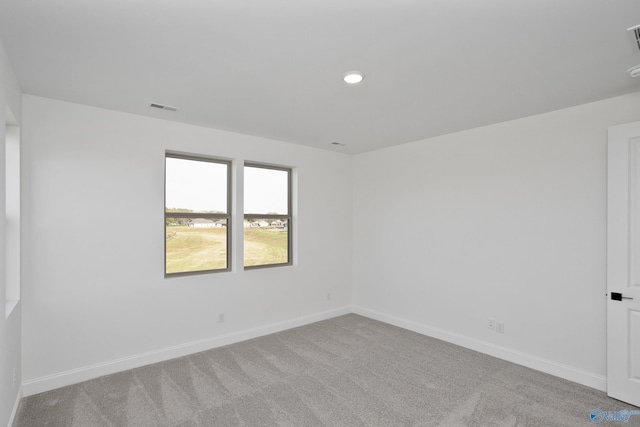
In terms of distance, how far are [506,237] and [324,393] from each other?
2.50m

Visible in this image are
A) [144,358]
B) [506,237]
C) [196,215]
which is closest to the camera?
[144,358]

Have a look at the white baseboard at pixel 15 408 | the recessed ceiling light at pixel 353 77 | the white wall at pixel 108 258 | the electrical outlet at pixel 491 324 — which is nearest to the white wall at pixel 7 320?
the white baseboard at pixel 15 408

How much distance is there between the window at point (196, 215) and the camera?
379cm

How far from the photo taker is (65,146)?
3.04 metres

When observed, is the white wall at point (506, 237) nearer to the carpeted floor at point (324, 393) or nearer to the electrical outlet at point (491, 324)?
the electrical outlet at point (491, 324)

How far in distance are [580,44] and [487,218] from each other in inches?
82.6

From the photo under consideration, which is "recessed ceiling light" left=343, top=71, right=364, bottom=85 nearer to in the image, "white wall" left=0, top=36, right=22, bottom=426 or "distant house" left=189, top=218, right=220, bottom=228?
"white wall" left=0, top=36, right=22, bottom=426

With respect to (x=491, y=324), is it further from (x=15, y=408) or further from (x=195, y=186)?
(x=15, y=408)

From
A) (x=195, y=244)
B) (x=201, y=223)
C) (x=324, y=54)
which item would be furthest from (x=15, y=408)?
(x=324, y=54)

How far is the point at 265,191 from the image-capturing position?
463cm

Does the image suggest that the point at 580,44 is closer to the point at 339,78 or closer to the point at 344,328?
the point at 339,78

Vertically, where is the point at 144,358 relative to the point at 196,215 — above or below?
below

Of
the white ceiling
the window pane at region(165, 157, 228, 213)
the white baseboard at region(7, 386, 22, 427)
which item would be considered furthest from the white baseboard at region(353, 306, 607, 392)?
the white baseboard at region(7, 386, 22, 427)

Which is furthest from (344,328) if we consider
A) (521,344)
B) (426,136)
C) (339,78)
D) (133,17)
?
(133,17)
